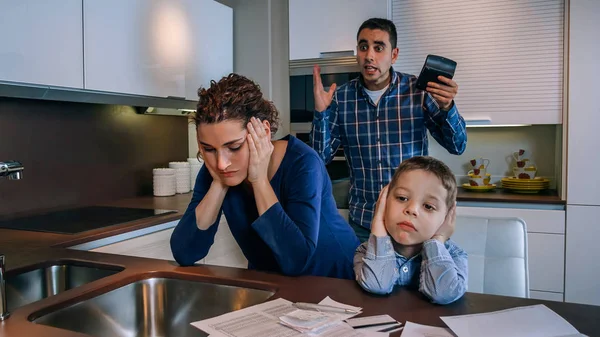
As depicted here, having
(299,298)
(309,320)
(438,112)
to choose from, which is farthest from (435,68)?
(309,320)

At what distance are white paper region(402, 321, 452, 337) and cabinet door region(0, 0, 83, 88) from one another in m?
1.68

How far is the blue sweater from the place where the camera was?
1.21m

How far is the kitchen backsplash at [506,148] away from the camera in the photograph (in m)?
3.12

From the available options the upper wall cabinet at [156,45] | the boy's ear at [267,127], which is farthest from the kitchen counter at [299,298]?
the upper wall cabinet at [156,45]

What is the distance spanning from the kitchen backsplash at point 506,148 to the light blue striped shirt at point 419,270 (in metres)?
2.24

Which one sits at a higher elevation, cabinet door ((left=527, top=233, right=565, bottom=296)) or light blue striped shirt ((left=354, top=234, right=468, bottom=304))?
light blue striped shirt ((left=354, top=234, right=468, bottom=304))

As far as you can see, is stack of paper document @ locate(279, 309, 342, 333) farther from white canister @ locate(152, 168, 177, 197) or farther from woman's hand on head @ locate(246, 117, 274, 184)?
white canister @ locate(152, 168, 177, 197)

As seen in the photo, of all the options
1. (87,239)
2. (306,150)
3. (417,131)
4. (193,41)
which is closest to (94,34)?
(193,41)

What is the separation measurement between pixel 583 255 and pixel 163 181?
231cm

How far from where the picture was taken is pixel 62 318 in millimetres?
1047

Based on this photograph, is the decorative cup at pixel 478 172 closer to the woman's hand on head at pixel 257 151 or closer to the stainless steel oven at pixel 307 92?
the stainless steel oven at pixel 307 92

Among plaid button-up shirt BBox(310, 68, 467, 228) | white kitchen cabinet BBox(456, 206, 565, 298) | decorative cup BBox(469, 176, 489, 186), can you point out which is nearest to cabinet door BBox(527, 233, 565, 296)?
white kitchen cabinet BBox(456, 206, 565, 298)

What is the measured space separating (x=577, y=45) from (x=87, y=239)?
98.5 inches

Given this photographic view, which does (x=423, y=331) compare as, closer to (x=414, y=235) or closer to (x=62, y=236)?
(x=414, y=235)
